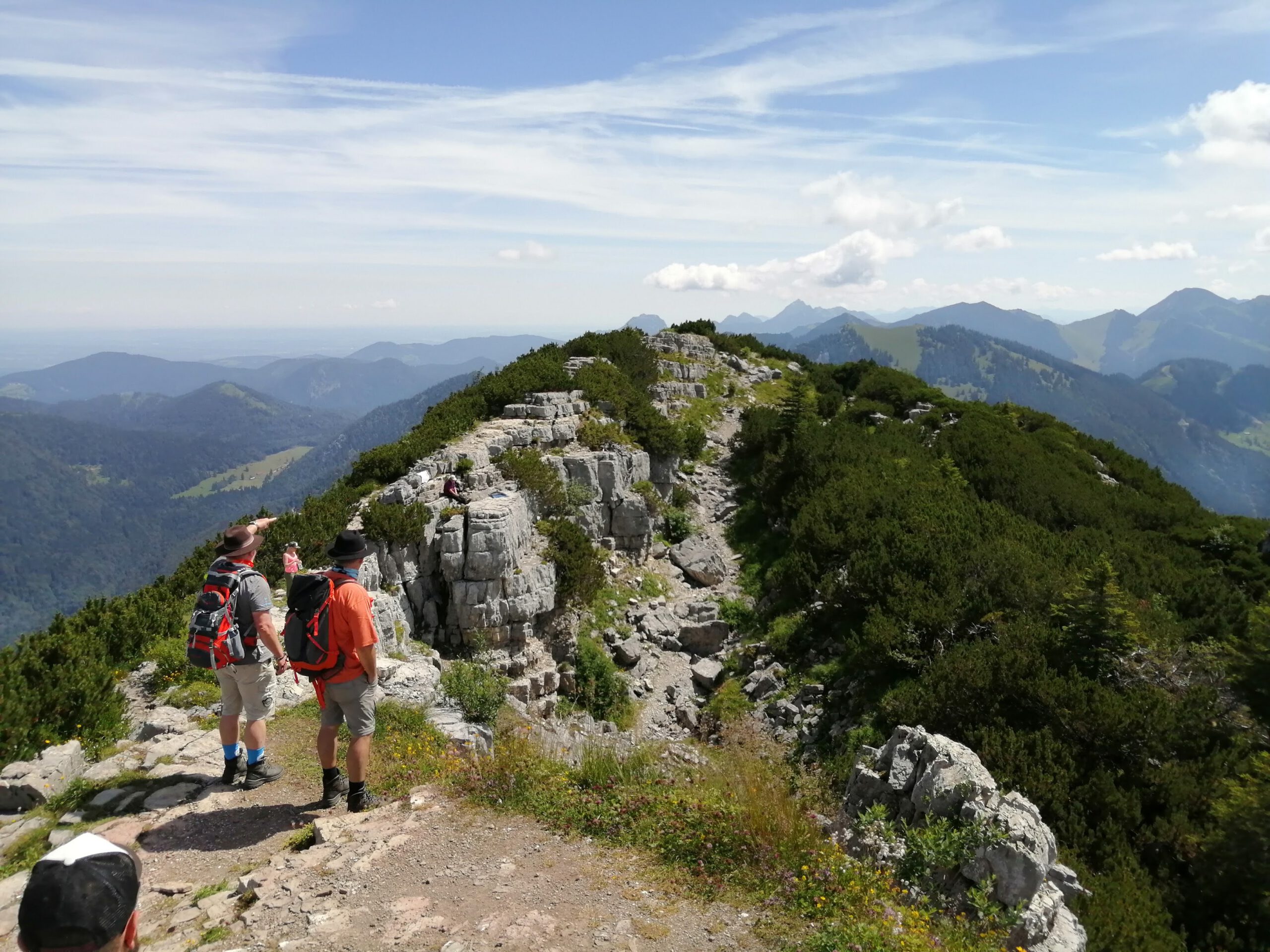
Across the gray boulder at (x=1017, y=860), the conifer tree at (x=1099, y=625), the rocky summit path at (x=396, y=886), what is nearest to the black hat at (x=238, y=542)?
the rocky summit path at (x=396, y=886)

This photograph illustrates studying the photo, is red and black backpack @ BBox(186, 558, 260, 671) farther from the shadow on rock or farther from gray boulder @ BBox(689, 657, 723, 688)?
gray boulder @ BBox(689, 657, 723, 688)

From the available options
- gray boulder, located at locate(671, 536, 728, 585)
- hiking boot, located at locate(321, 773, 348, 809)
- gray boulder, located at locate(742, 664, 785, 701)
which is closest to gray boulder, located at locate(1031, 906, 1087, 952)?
hiking boot, located at locate(321, 773, 348, 809)

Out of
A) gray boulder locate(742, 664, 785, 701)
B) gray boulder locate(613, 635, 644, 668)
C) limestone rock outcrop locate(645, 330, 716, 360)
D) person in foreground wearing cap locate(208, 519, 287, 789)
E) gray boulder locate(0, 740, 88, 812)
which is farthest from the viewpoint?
limestone rock outcrop locate(645, 330, 716, 360)

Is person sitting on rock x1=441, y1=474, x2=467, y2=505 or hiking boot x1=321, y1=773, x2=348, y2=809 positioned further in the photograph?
person sitting on rock x1=441, y1=474, x2=467, y2=505

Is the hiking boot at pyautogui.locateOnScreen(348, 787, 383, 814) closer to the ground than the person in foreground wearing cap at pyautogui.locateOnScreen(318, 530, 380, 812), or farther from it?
closer to the ground

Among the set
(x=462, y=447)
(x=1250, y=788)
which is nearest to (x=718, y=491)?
(x=462, y=447)

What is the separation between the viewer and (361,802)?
23.2 feet

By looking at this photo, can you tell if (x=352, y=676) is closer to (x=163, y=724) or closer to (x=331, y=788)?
(x=331, y=788)

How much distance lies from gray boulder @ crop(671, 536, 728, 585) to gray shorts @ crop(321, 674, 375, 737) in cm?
1790

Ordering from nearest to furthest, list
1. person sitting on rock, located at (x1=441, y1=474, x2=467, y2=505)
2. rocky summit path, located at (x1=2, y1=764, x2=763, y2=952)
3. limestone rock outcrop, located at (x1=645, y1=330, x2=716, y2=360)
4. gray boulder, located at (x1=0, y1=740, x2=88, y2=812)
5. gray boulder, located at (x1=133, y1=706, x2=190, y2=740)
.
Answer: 1. rocky summit path, located at (x1=2, y1=764, x2=763, y2=952)
2. gray boulder, located at (x1=0, y1=740, x2=88, y2=812)
3. gray boulder, located at (x1=133, y1=706, x2=190, y2=740)
4. person sitting on rock, located at (x1=441, y1=474, x2=467, y2=505)
5. limestone rock outcrop, located at (x1=645, y1=330, x2=716, y2=360)

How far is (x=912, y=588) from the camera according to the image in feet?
55.1

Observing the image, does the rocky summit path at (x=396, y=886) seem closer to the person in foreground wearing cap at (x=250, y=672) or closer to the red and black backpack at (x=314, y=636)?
the person in foreground wearing cap at (x=250, y=672)

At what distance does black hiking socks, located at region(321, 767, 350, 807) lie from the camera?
7.25m

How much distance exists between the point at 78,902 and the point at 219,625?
15.6 ft
